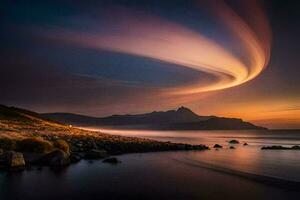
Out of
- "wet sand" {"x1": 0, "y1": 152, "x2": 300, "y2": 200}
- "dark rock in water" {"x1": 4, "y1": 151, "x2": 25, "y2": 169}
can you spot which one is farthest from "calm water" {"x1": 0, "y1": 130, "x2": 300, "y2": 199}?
"dark rock in water" {"x1": 4, "y1": 151, "x2": 25, "y2": 169}

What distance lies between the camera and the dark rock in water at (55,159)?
2940 cm

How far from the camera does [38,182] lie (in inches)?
877

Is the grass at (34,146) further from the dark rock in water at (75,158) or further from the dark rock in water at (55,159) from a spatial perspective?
the dark rock in water at (55,159)

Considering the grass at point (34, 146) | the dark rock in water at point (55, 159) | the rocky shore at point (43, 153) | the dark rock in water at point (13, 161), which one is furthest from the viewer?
the grass at point (34, 146)

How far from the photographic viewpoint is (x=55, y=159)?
29.7m

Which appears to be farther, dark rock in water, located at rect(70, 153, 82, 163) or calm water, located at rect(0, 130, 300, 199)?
dark rock in water, located at rect(70, 153, 82, 163)

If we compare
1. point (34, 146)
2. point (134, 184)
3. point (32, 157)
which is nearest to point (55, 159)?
point (32, 157)

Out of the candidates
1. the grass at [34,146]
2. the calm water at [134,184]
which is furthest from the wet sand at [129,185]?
the grass at [34,146]

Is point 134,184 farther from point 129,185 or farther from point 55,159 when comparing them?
point 55,159

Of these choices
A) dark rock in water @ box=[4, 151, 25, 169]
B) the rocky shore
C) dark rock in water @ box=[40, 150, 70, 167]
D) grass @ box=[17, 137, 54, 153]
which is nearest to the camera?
dark rock in water @ box=[4, 151, 25, 169]

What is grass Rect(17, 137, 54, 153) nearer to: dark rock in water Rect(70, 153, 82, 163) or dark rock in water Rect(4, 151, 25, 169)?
dark rock in water Rect(70, 153, 82, 163)

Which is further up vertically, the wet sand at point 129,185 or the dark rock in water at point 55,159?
the dark rock in water at point 55,159

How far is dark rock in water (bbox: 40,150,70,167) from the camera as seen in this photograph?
29395 mm

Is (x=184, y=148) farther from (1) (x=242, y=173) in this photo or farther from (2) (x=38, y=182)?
(2) (x=38, y=182)
